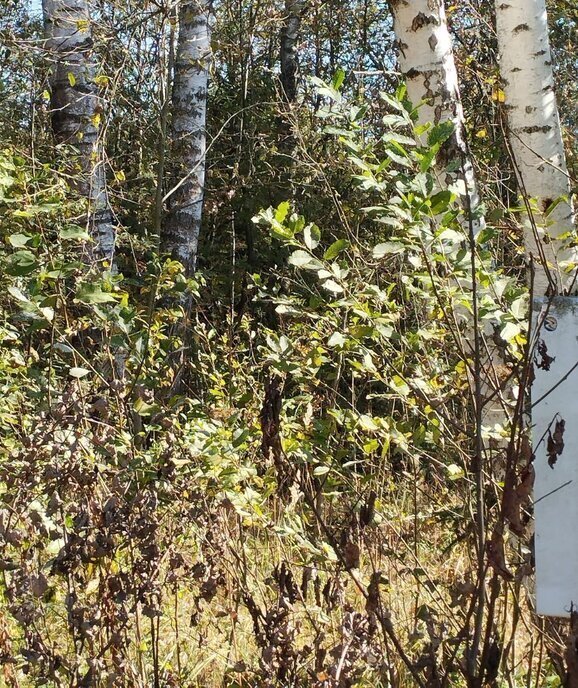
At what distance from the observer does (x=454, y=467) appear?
7.14ft

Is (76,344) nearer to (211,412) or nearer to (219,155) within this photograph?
(211,412)

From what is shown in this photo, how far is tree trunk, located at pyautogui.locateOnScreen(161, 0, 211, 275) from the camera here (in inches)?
219

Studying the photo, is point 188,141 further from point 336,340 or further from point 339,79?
point 336,340

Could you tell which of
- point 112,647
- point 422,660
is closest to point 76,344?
point 112,647

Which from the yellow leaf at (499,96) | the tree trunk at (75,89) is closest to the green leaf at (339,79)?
the yellow leaf at (499,96)

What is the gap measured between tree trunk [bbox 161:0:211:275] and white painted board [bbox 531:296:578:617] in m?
4.21

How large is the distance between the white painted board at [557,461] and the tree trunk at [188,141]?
4.21 m

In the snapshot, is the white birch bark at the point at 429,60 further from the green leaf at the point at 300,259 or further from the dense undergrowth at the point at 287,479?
the green leaf at the point at 300,259

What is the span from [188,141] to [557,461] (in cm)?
485

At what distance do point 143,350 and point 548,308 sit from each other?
1206 mm

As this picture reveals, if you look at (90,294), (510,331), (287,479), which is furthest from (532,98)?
(90,294)

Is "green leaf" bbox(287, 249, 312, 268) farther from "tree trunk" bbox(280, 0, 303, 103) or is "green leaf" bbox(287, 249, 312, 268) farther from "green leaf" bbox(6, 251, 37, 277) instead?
"tree trunk" bbox(280, 0, 303, 103)

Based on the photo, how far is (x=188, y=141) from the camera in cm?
588

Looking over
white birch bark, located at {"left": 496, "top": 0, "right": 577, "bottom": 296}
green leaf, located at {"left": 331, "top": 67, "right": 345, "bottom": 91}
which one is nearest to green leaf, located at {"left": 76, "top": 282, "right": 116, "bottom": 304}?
green leaf, located at {"left": 331, "top": 67, "right": 345, "bottom": 91}
